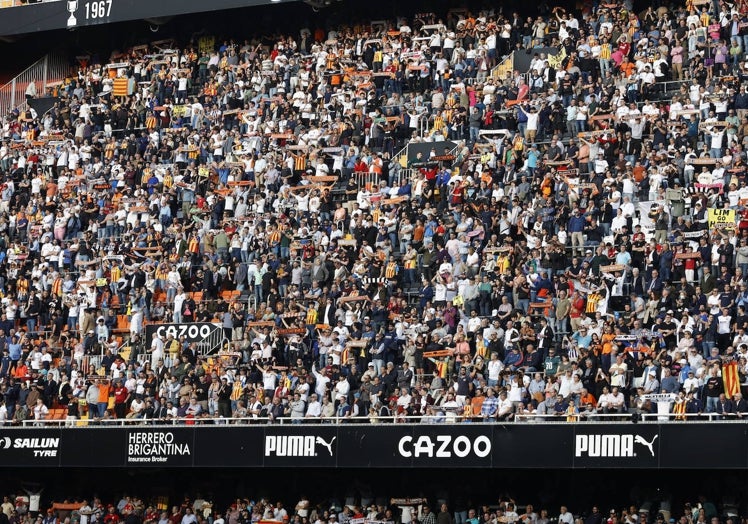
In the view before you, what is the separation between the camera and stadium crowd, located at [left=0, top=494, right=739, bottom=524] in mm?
26359

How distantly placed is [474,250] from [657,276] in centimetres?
421

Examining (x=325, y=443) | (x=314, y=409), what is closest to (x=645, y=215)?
(x=314, y=409)

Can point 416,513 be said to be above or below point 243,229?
below

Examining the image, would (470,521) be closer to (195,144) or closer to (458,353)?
(458,353)

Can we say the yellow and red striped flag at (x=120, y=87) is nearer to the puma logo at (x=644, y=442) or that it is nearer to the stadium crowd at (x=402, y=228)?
the stadium crowd at (x=402, y=228)

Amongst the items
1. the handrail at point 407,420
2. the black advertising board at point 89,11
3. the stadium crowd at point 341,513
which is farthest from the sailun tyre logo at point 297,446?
the black advertising board at point 89,11

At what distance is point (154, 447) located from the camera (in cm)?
3055

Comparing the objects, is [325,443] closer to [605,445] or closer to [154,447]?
[154,447]

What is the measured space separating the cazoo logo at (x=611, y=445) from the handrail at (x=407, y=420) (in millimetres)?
285

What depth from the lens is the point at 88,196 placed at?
3906 cm

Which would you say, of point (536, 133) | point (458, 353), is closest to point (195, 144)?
point (536, 133)

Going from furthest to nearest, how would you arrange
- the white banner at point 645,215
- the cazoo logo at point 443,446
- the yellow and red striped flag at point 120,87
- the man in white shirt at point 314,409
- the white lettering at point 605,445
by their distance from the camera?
the yellow and red striped flag at point 120,87 → the white banner at point 645,215 → the man in white shirt at point 314,409 → the cazoo logo at point 443,446 → the white lettering at point 605,445

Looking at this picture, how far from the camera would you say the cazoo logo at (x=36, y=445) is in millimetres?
31875

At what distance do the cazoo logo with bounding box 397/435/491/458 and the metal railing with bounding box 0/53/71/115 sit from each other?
2257cm
